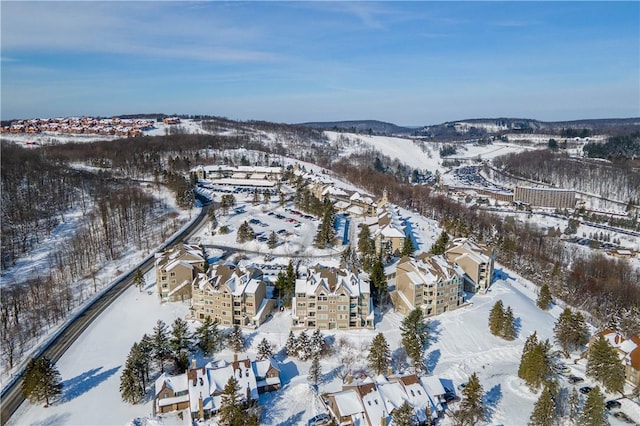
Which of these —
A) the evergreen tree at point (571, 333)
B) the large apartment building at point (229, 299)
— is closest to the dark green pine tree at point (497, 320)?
the evergreen tree at point (571, 333)

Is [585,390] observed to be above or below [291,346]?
below

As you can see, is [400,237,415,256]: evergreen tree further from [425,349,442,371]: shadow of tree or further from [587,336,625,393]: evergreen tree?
[587,336,625,393]: evergreen tree

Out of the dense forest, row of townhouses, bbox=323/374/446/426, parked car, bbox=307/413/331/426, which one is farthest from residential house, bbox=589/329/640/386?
the dense forest

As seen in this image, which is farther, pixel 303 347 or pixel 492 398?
pixel 303 347

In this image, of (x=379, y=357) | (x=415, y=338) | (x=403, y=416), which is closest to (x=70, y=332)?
(x=379, y=357)

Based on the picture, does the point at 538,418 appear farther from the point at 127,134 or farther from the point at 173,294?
the point at 127,134

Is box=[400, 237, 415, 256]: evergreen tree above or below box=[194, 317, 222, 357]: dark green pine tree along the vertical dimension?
above

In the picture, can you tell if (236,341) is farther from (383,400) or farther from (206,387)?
(383,400)
